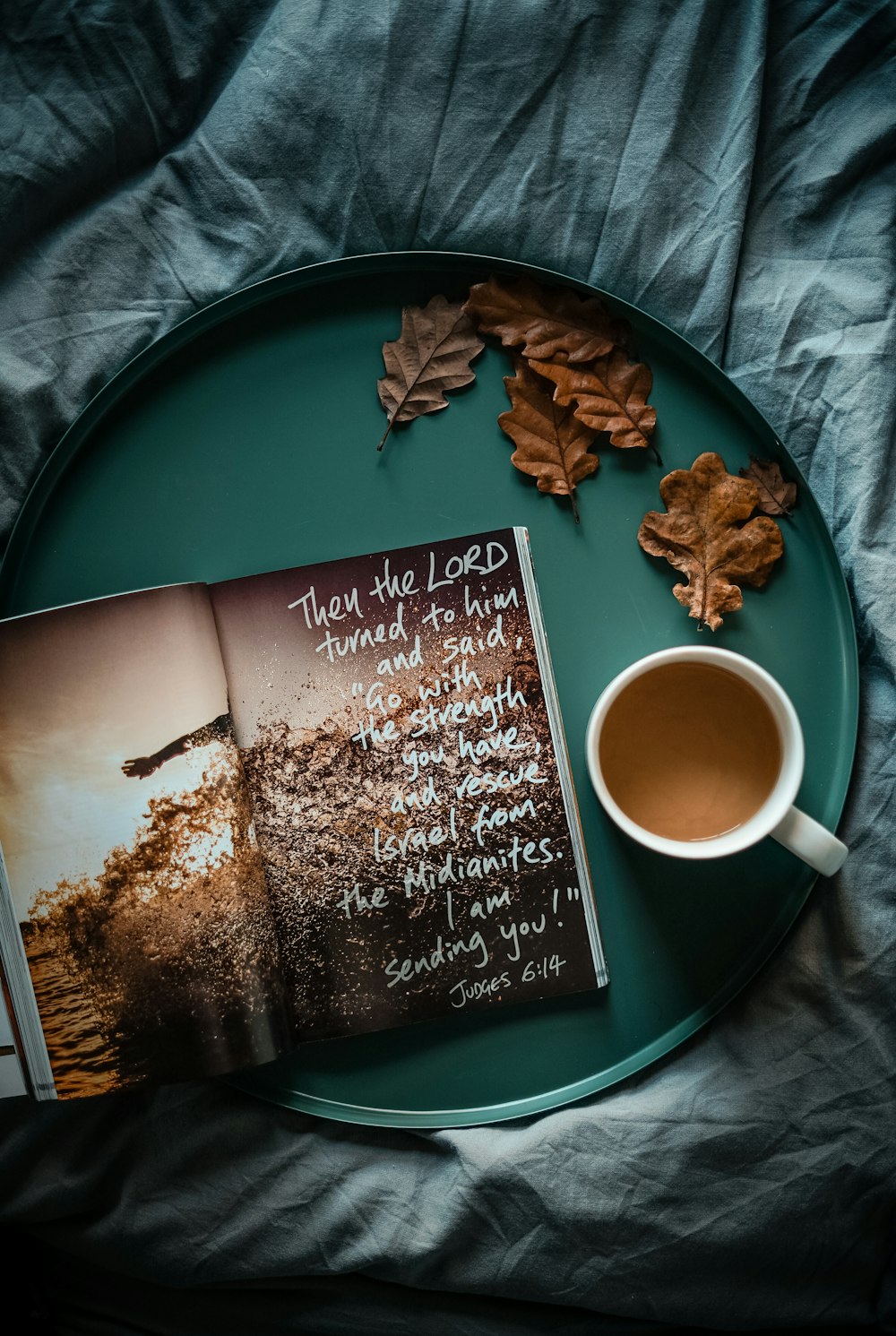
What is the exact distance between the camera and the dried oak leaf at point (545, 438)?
0.85 metres

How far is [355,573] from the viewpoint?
2.76ft

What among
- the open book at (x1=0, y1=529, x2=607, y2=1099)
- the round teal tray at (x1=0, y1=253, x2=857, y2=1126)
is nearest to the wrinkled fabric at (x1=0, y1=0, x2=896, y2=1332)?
the round teal tray at (x1=0, y1=253, x2=857, y2=1126)

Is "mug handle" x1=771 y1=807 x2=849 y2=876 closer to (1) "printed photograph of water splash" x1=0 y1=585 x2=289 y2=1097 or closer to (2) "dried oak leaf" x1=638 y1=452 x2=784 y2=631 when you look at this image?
(2) "dried oak leaf" x1=638 y1=452 x2=784 y2=631

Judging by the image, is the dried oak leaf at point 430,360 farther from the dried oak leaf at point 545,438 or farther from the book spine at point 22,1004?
the book spine at point 22,1004

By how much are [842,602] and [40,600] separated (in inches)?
28.7

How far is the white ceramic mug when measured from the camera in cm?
77

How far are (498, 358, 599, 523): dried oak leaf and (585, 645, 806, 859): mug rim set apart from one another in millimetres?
169

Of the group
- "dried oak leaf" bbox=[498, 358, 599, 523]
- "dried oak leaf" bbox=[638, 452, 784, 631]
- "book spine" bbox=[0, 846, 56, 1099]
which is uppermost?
"dried oak leaf" bbox=[498, 358, 599, 523]

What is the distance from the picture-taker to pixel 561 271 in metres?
0.89

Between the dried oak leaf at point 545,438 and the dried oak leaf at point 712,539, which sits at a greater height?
the dried oak leaf at point 545,438

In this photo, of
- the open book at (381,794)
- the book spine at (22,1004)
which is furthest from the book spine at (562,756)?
the book spine at (22,1004)

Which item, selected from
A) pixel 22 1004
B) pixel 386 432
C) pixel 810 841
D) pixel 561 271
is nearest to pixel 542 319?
pixel 561 271

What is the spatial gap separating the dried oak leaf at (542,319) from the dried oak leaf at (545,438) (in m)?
0.02

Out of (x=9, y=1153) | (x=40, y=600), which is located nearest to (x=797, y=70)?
(x=40, y=600)
